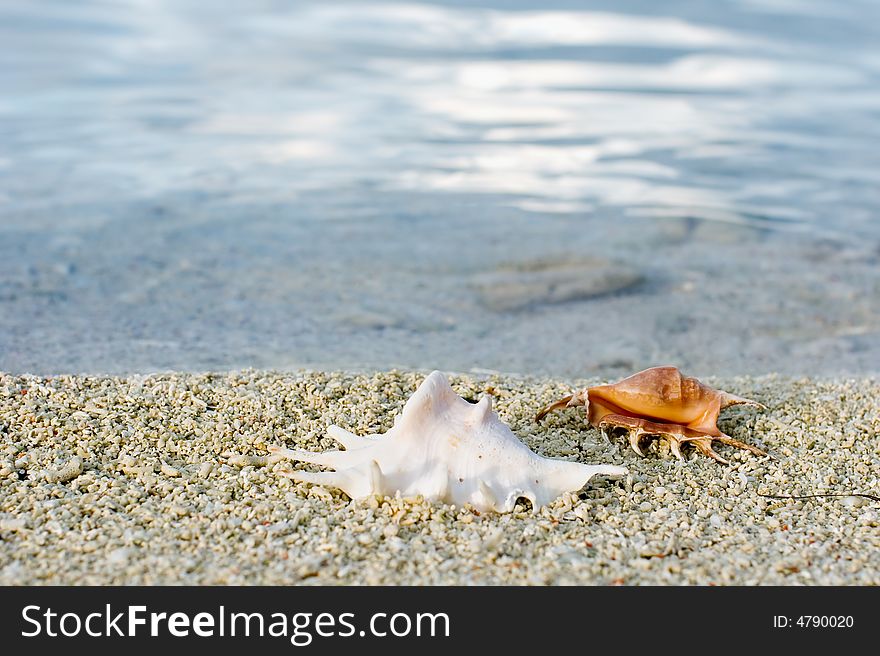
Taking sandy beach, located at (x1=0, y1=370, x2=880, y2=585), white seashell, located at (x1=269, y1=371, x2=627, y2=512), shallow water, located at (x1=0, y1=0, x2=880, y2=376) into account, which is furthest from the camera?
shallow water, located at (x1=0, y1=0, x2=880, y2=376)

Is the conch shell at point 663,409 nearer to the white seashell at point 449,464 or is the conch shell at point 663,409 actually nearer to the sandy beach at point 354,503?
the sandy beach at point 354,503

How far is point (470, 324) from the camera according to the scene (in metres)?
4.78

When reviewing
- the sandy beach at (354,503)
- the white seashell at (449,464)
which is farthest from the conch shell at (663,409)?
the white seashell at (449,464)

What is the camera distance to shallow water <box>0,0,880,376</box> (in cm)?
454

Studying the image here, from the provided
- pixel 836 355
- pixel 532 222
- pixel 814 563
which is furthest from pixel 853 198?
pixel 814 563

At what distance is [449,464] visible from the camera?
220cm

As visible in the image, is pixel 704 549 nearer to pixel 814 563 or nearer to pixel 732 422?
pixel 814 563

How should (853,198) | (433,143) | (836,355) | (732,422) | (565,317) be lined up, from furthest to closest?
(433,143), (853,198), (565,317), (836,355), (732,422)

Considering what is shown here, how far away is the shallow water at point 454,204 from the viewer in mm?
4535

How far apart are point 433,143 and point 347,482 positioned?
21.8 ft

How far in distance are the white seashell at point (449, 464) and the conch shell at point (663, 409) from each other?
0.34 m

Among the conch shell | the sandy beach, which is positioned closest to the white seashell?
the sandy beach

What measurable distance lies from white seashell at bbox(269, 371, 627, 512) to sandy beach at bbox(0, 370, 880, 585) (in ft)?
0.13

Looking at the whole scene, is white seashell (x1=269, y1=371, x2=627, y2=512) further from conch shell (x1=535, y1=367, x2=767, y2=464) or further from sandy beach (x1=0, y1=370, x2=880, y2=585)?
conch shell (x1=535, y1=367, x2=767, y2=464)
